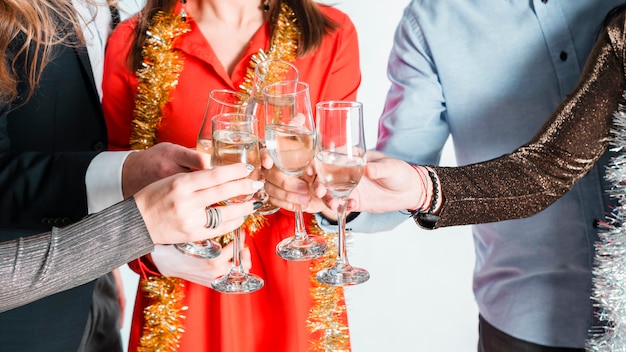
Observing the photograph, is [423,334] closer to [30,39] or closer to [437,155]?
[437,155]

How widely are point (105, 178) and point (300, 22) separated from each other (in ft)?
1.92

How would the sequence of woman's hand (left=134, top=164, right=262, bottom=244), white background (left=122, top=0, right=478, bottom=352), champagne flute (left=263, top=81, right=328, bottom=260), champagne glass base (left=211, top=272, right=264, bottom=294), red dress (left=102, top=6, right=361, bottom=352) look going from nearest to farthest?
1. woman's hand (left=134, top=164, right=262, bottom=244)
2. champagne flute (left=263, top=81, right=328, bottom=260)
3. champagne glass base (left=211, top=272, right=264, bottom=294)
4. red dress (left=102, top=6, right=361, bottom=352)
5. white background (left=122, top=0, right=478, bottom=352)

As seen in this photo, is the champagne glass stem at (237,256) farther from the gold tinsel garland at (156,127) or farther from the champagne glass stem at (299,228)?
the gold tinsel garland at (156,127)

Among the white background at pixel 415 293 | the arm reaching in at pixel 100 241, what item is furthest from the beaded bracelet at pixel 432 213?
the white background at pixel 415 293

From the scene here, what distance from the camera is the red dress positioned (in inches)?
67.7

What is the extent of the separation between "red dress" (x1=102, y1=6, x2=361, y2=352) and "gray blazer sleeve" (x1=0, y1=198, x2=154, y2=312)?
0.48 m

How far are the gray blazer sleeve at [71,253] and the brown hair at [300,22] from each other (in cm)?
65

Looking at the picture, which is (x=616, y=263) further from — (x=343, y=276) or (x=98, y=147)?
(x=98, y=147)

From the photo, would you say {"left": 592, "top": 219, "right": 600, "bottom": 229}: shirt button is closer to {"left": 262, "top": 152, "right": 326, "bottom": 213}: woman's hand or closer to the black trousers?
the black trousers

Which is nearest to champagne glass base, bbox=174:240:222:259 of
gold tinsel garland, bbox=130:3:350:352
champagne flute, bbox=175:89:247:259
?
champagne flute, bbox=175:89:247:259

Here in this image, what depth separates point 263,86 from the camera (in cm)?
146

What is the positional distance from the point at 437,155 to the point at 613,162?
460mm

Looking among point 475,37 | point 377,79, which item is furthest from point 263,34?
point 377,79

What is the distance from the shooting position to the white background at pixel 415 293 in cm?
321
